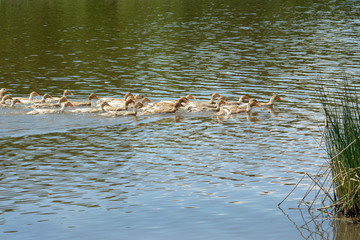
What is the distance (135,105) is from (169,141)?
4.39 m

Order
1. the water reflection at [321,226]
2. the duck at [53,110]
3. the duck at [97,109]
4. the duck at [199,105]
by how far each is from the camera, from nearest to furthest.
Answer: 1. the water reflection at [321,226]
2. the duck at [53,110]
3. the duck at [97,109]
4. the duck at [199,105]

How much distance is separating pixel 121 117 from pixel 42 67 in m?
14.0

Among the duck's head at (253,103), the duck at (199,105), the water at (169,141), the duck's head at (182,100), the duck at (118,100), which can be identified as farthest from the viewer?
the duck at (118,100)

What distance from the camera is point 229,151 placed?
1988 cm

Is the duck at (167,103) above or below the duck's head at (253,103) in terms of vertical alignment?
above

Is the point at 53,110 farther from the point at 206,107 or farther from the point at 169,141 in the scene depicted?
the point at 169,141

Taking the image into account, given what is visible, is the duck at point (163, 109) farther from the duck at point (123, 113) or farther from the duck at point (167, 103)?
the duck at point (123, 113)

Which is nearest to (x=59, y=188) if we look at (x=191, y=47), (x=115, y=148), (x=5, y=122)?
(x=115, y=148)

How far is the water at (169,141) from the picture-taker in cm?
1426

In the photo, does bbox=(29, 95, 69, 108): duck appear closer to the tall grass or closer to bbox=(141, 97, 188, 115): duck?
bbox=(141, 97, 188, 115): duck

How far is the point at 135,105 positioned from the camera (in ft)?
83.4

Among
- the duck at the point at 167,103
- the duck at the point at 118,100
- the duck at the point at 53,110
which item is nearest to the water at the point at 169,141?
the duck at the point at 53,110

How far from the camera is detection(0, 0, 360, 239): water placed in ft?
46.8

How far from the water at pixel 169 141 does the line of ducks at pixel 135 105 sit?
42cm
